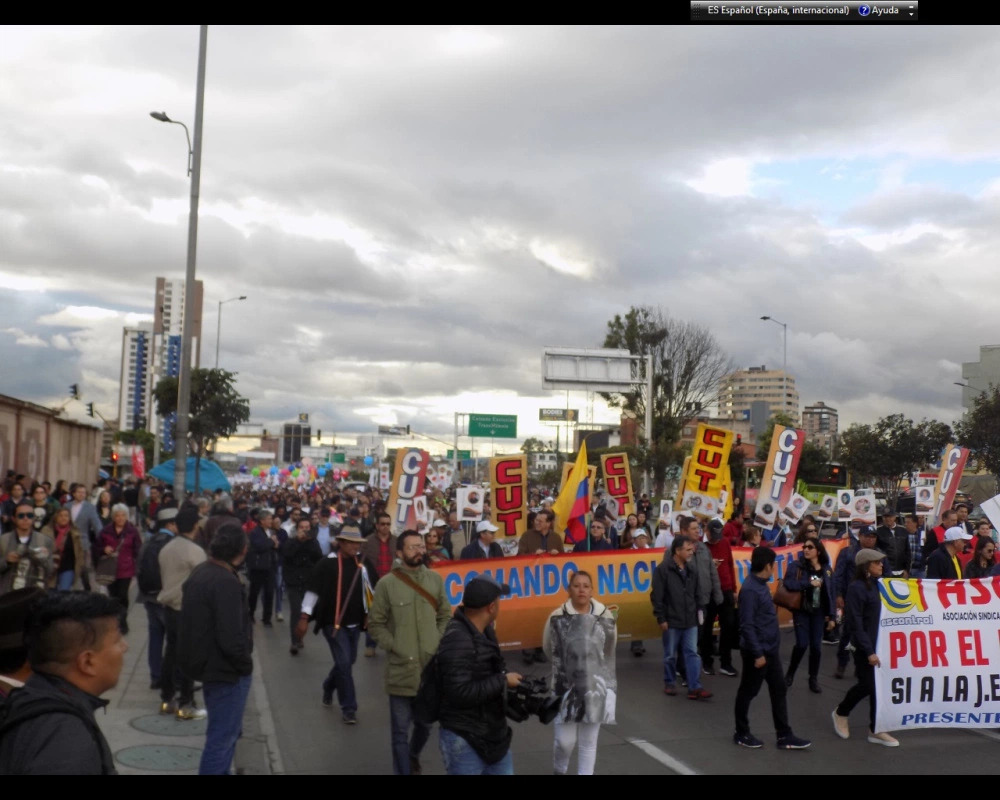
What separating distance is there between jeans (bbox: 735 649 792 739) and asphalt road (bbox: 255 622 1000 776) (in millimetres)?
204

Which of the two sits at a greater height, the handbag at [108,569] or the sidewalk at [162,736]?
the handbag at [108,569]

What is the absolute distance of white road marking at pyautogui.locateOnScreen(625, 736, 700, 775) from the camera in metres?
7.08

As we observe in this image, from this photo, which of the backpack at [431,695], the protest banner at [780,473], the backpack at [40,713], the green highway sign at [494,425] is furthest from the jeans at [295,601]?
the green highway sign at [494,425]

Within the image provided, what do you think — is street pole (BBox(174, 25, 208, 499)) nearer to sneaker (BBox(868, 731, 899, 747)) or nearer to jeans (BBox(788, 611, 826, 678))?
jeans (BBox(788, 611, 826, 678))

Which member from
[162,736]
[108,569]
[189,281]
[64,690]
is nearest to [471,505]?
[189,281]

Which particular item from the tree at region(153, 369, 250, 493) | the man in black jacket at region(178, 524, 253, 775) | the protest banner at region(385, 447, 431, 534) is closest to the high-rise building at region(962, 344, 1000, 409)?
the tree at region(153, 369, 250, 493)

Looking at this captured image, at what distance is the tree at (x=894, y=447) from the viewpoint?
5234cm

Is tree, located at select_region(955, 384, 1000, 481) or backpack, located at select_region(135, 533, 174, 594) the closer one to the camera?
backpack, located at select_region(135, 533, 174, 594)

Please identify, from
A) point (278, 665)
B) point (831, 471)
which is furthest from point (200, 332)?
point (278, 665)

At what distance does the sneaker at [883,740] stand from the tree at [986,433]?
41.3 metres

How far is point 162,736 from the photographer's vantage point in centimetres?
786

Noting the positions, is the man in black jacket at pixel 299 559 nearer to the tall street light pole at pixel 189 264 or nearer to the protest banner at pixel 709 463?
the protest banner at pixel 709 463

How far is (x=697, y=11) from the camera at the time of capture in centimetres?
749

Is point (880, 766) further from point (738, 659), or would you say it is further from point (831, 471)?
point (831, 471)
